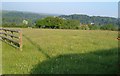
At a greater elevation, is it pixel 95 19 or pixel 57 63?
pixel 57 63

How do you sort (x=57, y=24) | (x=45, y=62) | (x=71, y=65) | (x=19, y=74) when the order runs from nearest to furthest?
(x=19, y=74) → (x=71, y=65) → (x=45, y=62) → (x=57, y=24)

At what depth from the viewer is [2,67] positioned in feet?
35.8

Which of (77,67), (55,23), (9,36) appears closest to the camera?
(77,67)

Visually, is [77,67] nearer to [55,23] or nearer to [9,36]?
[9,36]

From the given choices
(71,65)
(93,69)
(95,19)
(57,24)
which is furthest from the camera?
(95,19)

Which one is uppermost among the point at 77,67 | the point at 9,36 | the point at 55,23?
the point at 77,67

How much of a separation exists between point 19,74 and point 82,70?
2313mm

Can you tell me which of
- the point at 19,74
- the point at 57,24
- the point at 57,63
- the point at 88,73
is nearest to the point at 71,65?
the point at 57,63

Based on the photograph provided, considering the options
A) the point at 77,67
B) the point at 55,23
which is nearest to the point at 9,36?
the point at 77,67

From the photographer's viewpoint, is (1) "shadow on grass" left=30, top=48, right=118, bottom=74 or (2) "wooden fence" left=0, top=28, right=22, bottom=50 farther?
(2) "wooden fence" left=0, top=28, right=22, bottom=50

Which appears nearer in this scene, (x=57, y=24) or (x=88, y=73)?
(x=88, y=73)

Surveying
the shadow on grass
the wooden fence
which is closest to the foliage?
the wooden fence

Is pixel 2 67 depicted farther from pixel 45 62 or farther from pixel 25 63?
pixel 45 62

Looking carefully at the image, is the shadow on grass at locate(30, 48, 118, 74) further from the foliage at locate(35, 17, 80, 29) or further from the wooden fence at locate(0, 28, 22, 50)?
the foliage at locate(35, 17, 80, 29)
